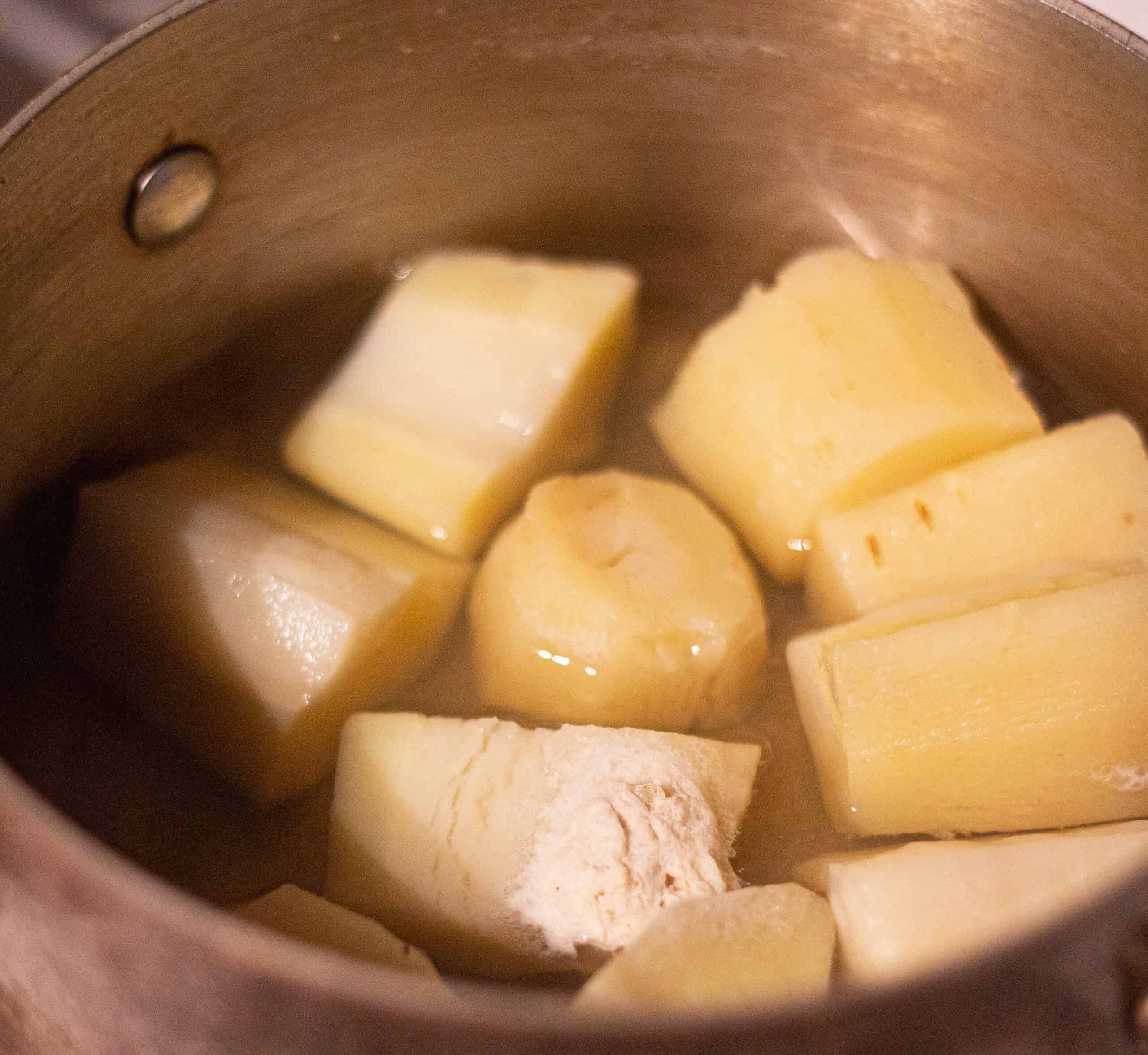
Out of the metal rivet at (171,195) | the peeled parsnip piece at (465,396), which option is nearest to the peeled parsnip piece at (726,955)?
the peeled parsnip piece at (465,396)

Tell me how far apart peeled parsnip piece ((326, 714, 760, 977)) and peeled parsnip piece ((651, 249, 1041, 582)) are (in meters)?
0.26

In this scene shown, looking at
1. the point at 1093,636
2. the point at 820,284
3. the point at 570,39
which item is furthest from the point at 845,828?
the point at 570,39

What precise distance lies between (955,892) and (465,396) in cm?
63

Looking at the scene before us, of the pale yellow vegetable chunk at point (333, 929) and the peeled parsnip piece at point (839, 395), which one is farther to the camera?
the peeled parsnip piece at point (839, 395)

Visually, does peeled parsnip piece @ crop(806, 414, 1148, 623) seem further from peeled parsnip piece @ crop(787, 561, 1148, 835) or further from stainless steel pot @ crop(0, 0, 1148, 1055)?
stainless steel pot @ crop(0, 0, 1148, 1055)

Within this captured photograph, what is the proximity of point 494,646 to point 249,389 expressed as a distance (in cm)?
45

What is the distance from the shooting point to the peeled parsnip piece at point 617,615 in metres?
0.93

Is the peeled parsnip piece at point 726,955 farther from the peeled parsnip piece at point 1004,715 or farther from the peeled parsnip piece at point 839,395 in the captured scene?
the peeled parsnip piece at point 839,395

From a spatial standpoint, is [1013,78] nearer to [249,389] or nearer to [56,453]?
[249,389]

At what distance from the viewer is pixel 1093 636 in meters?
0.79

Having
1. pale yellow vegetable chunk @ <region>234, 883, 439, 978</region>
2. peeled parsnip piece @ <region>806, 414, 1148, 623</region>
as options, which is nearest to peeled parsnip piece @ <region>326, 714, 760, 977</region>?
pale yellow vegetable chunk @ <region>234, 883, 439, 978</region>

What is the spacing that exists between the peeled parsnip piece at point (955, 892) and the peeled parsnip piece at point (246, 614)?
1.43 ft

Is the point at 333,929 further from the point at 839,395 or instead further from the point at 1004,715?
the point at 839,395

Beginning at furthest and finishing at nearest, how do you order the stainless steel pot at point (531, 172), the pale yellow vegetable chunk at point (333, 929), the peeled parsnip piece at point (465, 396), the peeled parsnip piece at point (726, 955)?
the peeled parsnip piece at point (465, 396), the stainless steel pot at point (531, 172), the pale yellow vegetable chunk at point (333, 929), the peeled parsnip piece at point (726, 955)
